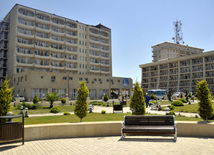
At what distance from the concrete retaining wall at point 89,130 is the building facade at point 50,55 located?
125 feet

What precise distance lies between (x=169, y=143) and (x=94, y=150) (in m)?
2.60

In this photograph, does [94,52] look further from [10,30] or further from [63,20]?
[10,30]

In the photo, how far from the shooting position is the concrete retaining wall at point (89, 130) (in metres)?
7.20

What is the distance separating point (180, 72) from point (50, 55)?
4919cm

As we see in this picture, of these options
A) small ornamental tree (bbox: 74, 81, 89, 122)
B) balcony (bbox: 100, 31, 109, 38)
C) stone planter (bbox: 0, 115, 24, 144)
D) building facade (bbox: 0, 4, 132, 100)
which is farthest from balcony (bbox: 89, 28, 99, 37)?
stone planter (bbox: 0, 115, 24, 144)

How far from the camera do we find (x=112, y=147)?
606cm

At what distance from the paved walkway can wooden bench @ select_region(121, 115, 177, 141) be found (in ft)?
1.11

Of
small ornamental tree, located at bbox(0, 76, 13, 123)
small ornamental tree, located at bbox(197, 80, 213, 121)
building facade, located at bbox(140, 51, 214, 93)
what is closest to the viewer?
small ornamental tree, located at bbox(0, 76, 13, 123)

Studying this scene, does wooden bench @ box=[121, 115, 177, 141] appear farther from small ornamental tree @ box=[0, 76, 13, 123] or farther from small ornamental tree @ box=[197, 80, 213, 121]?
small ornamental tree @ box=[0, 76, 13, 123]

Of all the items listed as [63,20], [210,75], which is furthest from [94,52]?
[210,75]

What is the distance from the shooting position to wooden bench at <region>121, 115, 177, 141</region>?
6.65 m

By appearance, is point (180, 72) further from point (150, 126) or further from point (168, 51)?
point (150, 126)

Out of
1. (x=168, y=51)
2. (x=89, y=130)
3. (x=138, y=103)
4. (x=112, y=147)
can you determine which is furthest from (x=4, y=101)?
(x=168, y=51)

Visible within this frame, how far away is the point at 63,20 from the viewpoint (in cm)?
6425
